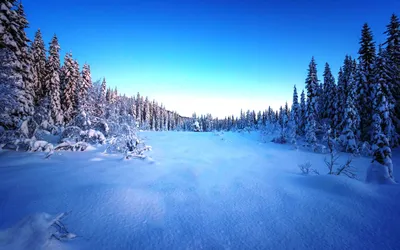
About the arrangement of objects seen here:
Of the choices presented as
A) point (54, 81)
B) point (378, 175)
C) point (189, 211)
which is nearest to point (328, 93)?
point (378, 175)

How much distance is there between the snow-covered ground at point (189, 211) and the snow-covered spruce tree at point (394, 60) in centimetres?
2364

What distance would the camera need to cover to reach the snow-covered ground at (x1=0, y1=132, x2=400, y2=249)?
3.48 metres

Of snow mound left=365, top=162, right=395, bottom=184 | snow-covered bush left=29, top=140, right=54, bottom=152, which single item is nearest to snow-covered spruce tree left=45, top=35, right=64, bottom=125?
snow-covered bush left=29, top=140, right=54, bottom=152

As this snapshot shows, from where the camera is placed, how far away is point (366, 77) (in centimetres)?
2192

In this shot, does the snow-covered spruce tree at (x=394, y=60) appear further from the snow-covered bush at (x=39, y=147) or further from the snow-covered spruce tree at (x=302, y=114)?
the snow-covered bush at (x=39, y=147)

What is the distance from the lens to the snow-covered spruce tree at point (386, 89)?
61.1 feet

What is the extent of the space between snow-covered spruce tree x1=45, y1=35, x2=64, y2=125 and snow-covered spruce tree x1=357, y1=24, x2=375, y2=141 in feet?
137

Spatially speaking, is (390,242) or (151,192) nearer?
(390,242)

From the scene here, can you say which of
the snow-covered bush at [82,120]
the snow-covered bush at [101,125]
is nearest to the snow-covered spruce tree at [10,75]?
the snow-covered bush at [82,120]

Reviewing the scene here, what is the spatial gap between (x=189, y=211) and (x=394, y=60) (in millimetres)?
30126

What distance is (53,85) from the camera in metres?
26.5

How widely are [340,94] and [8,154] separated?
37.4 metres

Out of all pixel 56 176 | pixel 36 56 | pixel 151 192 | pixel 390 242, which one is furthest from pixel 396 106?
pixel 36 56

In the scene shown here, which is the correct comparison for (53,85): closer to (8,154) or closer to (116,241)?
(8,154)
